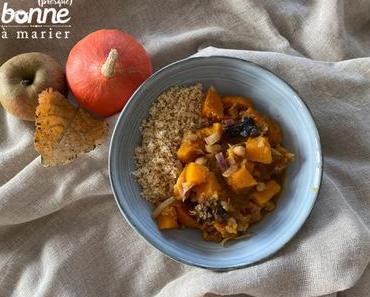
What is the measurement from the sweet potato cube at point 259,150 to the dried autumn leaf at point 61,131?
0.32 metres

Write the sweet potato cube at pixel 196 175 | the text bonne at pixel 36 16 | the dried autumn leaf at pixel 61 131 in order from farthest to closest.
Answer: the text bonne at pixel 36 16
the dried autumn leaf at pixel 61 131
the sweet potato cube at pixel 196 175

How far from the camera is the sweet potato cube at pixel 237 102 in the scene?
1.33 meters

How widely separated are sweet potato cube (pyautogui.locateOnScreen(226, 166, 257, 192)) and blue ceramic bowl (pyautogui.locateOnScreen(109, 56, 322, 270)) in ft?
0.31

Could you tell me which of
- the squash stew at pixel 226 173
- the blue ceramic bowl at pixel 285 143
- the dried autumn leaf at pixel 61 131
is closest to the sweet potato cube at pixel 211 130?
the squash stew at pixel 226 173

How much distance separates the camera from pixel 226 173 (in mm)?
1256

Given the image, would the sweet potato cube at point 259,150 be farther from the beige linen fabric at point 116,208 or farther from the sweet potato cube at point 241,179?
the beige linen fabric at point 116,208

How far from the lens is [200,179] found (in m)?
1.24

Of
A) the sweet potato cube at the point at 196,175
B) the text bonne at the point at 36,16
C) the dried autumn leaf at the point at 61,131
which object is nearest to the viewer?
the sweet potato cube at the point at 196,175

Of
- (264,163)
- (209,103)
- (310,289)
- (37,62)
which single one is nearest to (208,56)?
(209,103)

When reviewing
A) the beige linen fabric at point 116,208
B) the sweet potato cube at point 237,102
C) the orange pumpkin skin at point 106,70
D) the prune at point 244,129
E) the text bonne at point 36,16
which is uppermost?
the text bonne at point 36,16

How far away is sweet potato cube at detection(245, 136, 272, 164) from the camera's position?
4.11ft

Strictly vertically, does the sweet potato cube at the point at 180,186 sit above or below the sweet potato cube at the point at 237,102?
below

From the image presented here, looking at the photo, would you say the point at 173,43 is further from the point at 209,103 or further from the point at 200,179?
the point at 200,179

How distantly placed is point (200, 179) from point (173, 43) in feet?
1.25
